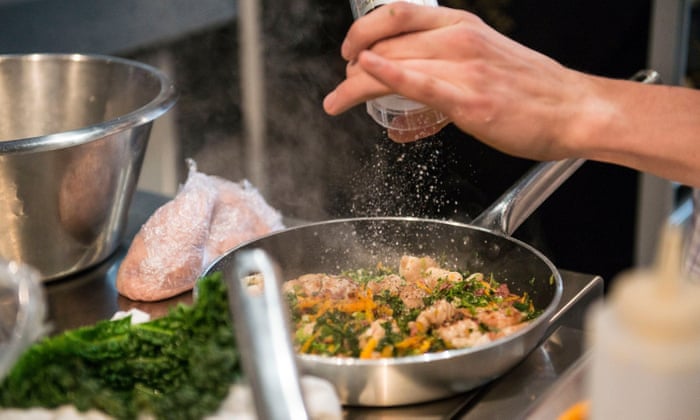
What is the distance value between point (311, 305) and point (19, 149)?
44 cm

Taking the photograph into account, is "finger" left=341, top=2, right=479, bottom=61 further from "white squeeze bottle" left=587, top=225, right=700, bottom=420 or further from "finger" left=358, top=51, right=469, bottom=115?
"white squeeze bottle" left=587, top=225, right=700, bottom=420

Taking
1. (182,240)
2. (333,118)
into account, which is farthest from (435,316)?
(333,118)

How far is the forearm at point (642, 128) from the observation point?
3.52 ft

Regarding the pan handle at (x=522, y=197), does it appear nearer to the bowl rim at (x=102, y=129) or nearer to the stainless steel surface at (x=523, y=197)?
the stainless steel surface at (x=523, y=197)

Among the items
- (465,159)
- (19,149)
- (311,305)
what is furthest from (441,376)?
A: (465,159)

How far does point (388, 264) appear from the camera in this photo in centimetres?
135

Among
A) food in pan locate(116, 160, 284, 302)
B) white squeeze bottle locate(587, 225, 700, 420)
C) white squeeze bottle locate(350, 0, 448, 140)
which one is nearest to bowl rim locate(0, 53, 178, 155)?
food in pan locate(116, 160, 284, 302)

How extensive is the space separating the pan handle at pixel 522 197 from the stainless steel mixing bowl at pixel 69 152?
0.50 meters

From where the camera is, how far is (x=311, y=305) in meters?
1.14

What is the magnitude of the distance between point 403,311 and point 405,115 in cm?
26

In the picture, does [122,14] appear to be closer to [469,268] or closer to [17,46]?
[17,46]

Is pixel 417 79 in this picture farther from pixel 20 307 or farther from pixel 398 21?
pixel 20 307

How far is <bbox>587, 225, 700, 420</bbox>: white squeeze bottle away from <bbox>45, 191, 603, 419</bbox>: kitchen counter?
1.54 ft

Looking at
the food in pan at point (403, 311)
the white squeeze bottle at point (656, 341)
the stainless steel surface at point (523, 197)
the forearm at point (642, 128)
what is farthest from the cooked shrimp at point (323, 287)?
the white squeeze bottle at point (656, 341)
